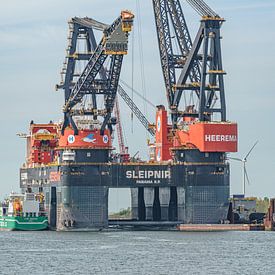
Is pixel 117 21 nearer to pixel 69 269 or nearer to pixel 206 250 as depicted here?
pixel 206 250

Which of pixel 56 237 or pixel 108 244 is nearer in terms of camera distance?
pixel 108 244

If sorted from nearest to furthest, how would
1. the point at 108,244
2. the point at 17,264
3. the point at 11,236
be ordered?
the point at 17,264, the point at 108,244, the point at 11,236

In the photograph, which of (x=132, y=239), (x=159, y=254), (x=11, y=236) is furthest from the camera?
(x=11, y=236)

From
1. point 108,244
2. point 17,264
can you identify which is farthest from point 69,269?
point 108,244

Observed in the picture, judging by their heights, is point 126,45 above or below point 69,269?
above

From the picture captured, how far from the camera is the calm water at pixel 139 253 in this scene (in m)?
A: 136

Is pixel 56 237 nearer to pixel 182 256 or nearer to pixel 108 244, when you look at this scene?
pixel 108 244

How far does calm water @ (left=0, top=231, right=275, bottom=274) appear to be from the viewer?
446 feet

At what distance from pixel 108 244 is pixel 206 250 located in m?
15.4

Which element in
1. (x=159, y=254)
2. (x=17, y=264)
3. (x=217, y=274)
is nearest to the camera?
(x=217, y=274)

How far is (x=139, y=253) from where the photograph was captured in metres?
154

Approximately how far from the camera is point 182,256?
491 feet

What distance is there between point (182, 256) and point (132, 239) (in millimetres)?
30708

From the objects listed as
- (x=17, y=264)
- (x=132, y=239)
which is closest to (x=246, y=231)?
(x=132, y=239)
